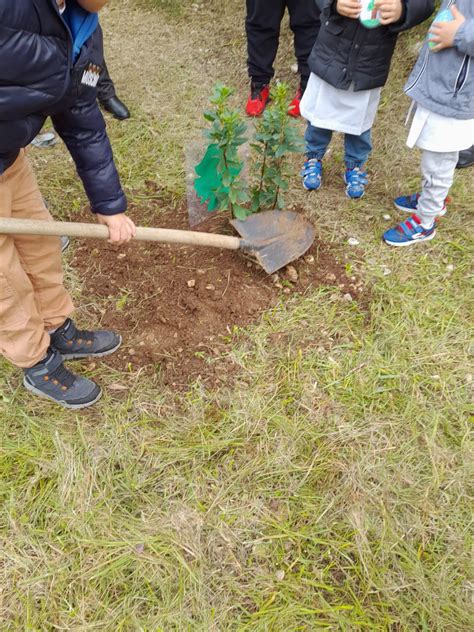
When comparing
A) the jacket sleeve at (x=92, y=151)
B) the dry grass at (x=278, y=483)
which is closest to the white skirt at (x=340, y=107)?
the dry grass at (x=278, y=483)

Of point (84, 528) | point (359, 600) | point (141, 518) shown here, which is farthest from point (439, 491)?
point (84, 528)

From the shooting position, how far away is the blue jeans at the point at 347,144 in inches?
117

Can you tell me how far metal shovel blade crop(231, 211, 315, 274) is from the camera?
249cm

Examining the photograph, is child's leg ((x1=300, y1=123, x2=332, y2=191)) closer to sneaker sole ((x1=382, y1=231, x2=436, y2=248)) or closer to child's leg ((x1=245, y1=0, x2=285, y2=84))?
sneaker sole ((x1=382, y1=231, x2=436, y2=248))

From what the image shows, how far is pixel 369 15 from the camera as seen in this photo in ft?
7.59

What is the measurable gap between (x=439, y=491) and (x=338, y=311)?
986 mm

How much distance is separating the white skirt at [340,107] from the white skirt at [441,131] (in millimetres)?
381

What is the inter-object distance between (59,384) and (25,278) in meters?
0.55

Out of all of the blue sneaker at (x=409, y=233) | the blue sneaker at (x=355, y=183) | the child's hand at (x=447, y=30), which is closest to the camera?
the child's hand at (x=447, y=30)

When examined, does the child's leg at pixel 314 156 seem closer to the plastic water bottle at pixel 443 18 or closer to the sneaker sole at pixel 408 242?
the sneaker sole at pixel 408 242

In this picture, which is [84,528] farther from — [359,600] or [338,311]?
[338,311]

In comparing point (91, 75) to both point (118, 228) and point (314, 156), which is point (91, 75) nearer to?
point (118, 228)

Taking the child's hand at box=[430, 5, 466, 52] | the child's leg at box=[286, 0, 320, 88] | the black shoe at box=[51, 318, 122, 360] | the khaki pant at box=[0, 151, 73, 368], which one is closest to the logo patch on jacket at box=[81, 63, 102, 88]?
the khaki pant at box=[0, 151, 73, 368]

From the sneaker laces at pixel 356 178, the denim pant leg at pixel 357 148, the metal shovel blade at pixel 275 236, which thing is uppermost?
the denim pant leg at pixel 357 148
